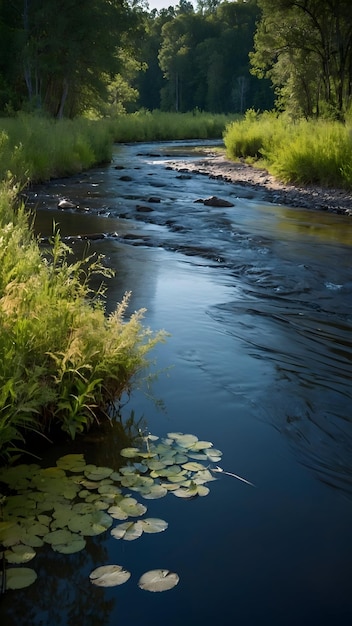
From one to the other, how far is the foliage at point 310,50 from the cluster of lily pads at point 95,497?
17.9m

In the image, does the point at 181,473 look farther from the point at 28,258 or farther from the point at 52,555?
the point at 28,258

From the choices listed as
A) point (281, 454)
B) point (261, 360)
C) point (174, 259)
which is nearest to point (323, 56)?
point (174, 259)

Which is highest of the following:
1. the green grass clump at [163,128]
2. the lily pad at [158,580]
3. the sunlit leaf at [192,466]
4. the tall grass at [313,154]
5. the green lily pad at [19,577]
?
the green grass clump at [163,128]

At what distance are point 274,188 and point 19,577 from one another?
14599mm

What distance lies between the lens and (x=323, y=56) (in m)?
21.6

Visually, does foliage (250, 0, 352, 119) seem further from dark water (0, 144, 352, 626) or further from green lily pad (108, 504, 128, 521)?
green lily pad (108, 504, 128, 521)

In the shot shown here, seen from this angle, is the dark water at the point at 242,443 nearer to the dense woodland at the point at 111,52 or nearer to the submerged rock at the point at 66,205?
the submerged rock at the point at 66,205

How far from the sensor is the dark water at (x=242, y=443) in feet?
8.17

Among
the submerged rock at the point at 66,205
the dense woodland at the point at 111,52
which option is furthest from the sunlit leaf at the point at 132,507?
the dense woodland at the point at 111,52

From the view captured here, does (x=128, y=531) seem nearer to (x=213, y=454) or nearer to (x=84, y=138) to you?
(x=213, y=454)

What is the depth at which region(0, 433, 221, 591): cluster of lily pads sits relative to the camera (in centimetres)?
263

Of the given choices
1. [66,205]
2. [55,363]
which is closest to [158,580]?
[55,363]

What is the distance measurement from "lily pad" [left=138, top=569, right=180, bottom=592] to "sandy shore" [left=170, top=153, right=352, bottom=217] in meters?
11.1

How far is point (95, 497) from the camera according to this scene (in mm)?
3051
